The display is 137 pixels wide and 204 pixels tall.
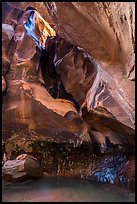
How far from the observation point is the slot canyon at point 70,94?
5328 mm

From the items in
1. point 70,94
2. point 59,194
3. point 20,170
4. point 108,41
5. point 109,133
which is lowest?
point 59,194

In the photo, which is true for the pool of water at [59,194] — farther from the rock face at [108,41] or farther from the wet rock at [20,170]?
the rock face at [108,41]

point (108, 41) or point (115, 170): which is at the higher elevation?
point (108, 41)

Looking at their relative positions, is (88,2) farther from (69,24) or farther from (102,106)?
(102,106)

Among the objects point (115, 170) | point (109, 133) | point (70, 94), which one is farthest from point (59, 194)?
point (70, 94)

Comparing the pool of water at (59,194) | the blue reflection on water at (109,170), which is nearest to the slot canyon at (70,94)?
the blue reflection on water at (109,170)

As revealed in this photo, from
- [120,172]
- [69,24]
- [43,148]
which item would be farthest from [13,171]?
[69,24]

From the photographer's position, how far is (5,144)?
28.5 feet

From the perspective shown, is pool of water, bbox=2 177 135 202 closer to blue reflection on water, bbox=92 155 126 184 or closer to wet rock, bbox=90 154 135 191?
wet rock, bbox=90 154 135 191

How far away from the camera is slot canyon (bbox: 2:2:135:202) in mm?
5328

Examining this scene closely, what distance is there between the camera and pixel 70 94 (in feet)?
32.3

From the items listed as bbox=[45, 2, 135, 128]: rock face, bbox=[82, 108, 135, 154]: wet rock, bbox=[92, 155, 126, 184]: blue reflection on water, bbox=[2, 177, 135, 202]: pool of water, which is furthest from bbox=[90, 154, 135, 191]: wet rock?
bbox=[45, 2, 135, 128]: rock face

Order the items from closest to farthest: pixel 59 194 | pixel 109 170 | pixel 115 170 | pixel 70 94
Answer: pixel 59 194, pixel 115 170, pixel 109 170, pixel 70 94

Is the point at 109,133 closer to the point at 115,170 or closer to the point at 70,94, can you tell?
the point at 115,170
